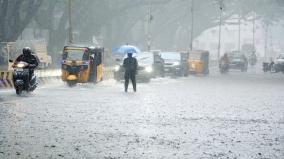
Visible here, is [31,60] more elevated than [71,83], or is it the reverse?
[31,60]

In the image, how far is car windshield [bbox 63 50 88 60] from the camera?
29.7 metres

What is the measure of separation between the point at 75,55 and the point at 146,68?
643 cm

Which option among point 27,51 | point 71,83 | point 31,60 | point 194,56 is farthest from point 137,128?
point 194,56

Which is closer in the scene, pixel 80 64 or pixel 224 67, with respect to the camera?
pixel 80 64

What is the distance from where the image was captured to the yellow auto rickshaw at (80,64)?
2912 cm

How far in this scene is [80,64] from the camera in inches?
1150

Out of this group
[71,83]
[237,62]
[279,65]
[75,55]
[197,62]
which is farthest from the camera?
[237,62]

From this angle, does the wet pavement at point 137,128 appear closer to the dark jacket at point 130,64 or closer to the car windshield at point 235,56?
the dark jacket at point 130,64

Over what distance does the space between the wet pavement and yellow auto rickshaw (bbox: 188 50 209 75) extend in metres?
26.3

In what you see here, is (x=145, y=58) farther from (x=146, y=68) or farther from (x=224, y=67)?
(x=224, y=67)

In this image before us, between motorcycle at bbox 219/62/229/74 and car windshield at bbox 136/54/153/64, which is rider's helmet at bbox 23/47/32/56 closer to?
car windshield at bbox 136/54/153/64

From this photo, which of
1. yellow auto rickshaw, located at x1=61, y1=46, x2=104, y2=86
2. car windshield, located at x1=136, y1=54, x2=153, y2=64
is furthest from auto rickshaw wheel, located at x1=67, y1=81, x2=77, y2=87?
car windshield, located at x1=136, y1=54, x2=153, y2=64

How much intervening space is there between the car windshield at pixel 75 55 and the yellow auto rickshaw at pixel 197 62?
19.0 meters

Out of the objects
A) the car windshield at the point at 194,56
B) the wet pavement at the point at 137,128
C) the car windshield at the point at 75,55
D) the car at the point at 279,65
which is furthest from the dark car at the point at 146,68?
the car at the point at 279,65
